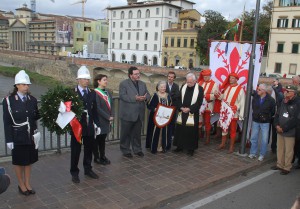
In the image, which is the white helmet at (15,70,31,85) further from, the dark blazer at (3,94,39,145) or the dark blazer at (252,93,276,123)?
the dark blazer at (252,93,276,123)

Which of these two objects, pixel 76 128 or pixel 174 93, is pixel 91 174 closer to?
pixel 76 128

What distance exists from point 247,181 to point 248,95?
6.45 feet

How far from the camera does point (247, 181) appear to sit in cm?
573

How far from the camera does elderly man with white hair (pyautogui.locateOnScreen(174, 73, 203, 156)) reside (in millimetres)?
6785

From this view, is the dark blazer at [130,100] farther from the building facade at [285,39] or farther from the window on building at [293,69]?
the window on building at [293,69]

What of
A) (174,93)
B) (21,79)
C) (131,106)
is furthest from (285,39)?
(21,79)

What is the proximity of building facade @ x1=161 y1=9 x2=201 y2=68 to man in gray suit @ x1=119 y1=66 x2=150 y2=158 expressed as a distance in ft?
173

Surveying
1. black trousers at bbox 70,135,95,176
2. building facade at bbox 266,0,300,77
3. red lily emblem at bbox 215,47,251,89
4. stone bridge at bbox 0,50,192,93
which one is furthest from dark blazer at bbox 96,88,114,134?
building facade at bbox 266,0,300,77

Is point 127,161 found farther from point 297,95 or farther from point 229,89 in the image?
point 297,95

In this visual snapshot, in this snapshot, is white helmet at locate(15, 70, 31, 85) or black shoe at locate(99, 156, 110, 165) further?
black shoe at locate(99, 156, 110, 165)

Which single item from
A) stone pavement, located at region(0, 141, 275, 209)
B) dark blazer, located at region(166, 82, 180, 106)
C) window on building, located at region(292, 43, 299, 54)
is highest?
window on building, located at region(292, 43, 299, 54)

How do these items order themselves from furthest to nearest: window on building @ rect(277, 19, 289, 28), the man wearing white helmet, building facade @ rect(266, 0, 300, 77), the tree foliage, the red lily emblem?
the tree foliage → window on building @ rect(277, 19, 289, 28) → building facade @ rect(266, 0, 300, 77) → the red lily emblem → the man wearing white helmet

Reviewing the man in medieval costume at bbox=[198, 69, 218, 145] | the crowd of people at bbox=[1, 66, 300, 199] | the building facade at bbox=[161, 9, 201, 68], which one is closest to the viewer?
the crowd of people at bbox=[1, 66, 300, 199]

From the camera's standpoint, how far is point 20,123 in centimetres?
426
